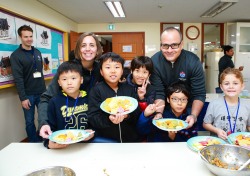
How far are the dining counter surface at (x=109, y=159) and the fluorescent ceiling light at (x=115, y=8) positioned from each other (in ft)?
11.8

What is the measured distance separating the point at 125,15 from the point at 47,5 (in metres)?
1.95

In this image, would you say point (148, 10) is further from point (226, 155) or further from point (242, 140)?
point (226, 155)

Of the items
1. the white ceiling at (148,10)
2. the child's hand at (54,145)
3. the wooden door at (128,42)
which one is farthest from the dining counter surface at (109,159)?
the wooden door at (128,42)

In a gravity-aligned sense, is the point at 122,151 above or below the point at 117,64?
below

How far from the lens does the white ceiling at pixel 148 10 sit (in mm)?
4309

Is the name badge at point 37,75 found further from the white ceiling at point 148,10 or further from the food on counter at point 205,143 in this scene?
the food on counter at point 205,143

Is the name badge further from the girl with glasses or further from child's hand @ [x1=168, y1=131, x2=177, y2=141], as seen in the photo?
child's hand @ [x1=168, y1=131, x2=177, y2=141]

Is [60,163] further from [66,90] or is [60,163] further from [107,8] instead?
[107,8]

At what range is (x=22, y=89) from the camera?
2.98 m

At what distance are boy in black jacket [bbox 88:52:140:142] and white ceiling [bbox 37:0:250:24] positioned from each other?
3046 mm

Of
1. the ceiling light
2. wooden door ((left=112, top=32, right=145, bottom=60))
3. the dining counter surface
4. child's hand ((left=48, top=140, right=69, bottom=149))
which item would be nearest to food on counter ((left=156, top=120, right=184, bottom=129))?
the dining counter surface

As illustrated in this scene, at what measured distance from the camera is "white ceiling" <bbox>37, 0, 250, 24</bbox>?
431 cm

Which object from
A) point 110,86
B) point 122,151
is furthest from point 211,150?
point 110,86

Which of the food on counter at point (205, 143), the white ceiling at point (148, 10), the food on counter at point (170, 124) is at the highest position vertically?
the white ceiling at point (148, 10)
